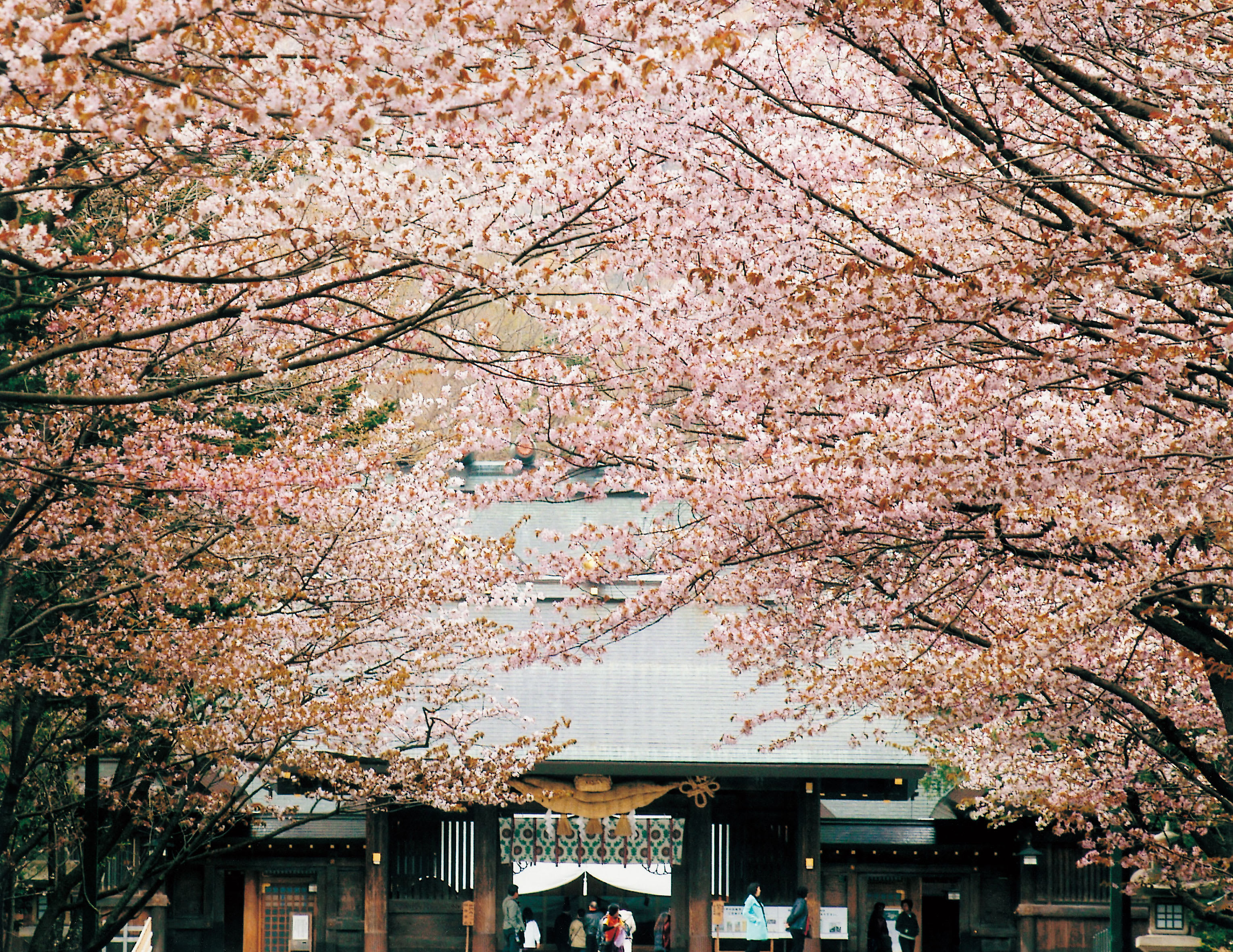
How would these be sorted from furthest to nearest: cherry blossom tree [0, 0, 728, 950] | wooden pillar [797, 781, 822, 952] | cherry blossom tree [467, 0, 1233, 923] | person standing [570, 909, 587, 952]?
→ person standing [570, 909, 587, 952] → wooden pillar [797, 781, 822, 952] → cherry blossom tree [467, 0, 1233, 923] → cherry blossom tree [0, 0, 728, 950]

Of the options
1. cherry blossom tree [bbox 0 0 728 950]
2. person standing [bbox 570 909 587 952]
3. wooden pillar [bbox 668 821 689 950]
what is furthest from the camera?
person standing [bbox 570 909 587 952]

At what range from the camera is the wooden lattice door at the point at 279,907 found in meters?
16.8

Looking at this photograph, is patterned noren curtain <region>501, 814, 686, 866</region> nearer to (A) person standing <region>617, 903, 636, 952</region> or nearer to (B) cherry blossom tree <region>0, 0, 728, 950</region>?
(A) person standing <region>617, 903, 636, 952</region>

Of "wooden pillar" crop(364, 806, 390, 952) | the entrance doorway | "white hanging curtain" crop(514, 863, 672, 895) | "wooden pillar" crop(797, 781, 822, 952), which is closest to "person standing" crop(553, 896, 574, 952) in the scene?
"white hanging curtain" crop(514, 863, 672, 895)

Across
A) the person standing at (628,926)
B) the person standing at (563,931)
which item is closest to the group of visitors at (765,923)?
the person standing at (628,926)

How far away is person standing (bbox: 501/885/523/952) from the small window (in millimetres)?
8352

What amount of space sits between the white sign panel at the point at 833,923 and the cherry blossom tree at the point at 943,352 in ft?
26.4

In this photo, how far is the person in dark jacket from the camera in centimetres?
1617

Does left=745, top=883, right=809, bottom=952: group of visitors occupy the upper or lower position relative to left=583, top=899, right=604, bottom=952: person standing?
upper

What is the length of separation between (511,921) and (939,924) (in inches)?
243

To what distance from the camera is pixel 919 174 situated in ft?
17.0

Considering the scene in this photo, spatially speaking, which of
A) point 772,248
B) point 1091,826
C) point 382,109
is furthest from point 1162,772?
point 382,109

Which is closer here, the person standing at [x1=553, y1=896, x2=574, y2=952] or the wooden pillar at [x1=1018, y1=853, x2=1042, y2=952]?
the wooden pillar at [x1=1018, y1=853, x2=1042, y2=952]

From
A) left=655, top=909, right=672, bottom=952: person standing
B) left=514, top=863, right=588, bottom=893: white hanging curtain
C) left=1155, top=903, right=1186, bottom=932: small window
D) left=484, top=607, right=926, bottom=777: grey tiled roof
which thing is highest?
left=484, top=607, right=926, bottom=777: grey tiled roof
